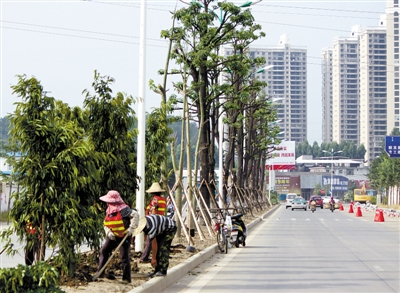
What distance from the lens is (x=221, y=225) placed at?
884 inches

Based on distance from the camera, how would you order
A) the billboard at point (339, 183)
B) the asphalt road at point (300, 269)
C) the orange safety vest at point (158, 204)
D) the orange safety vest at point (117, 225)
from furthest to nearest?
the billboard at point (339, 183) < the orange safety vest at point (158, 204) < the asphalt road at point (300, 269) < the orange safety vest at point (117, 225)

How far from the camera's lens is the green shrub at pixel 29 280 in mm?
8930

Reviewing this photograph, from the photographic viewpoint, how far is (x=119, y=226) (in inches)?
490

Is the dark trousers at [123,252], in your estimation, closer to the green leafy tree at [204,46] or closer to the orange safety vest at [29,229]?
the orange safety vest at [29,229]

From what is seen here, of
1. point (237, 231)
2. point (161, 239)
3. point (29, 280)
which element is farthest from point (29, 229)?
point (237, 231)

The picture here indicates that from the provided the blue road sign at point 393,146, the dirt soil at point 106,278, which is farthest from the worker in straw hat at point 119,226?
the blue road sign at point 393,146

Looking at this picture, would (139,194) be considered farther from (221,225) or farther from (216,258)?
(221,225)

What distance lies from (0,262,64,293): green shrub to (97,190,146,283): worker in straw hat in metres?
3.11

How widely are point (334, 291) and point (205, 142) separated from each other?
18.0 m

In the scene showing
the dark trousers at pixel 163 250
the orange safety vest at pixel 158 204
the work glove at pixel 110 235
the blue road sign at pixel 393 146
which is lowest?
the dark trousers at pixel 163 250

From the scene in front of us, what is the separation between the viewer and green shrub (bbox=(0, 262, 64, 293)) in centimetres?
893

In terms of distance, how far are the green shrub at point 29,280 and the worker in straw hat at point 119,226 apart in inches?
122

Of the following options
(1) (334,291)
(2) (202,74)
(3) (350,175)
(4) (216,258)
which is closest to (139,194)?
(4) (216,258)

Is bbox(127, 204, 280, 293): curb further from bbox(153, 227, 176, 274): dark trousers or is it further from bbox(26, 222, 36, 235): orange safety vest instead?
bbox(26, 222, 36, 235): orange safety vest
